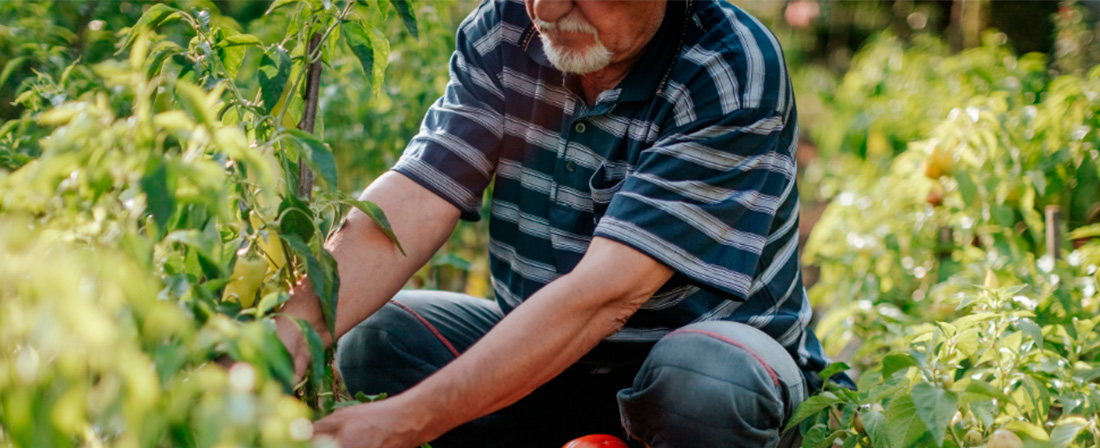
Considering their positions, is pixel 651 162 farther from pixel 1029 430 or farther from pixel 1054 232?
pixel 1054 232

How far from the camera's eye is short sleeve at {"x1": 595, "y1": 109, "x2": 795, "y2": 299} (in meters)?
1.30

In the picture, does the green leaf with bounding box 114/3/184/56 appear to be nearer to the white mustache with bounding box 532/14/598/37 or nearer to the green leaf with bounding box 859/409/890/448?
the white mustache with bounding box 532/14/598/37

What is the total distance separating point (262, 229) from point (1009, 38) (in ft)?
11.3

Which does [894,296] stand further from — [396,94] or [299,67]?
[299,67]

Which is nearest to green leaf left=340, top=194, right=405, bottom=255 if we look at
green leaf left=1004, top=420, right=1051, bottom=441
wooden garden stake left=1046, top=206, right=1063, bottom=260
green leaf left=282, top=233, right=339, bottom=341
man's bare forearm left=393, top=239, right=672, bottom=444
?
green leaf left=282, top=233, right=339, bottom=341

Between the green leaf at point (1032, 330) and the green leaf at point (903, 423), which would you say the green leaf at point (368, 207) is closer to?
the green leaf at point (903, 423)

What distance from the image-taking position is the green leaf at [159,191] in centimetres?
70

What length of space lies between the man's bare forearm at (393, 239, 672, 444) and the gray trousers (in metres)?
0.14

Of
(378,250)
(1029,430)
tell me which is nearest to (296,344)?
(378,250)

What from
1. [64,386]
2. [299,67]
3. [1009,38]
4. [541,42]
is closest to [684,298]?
[541,42]

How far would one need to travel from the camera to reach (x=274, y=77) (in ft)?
3.75

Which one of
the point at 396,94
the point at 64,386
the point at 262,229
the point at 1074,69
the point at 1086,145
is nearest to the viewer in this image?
the point at 64,386

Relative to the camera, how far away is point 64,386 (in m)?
0.66

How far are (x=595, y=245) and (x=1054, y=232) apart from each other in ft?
4.83
